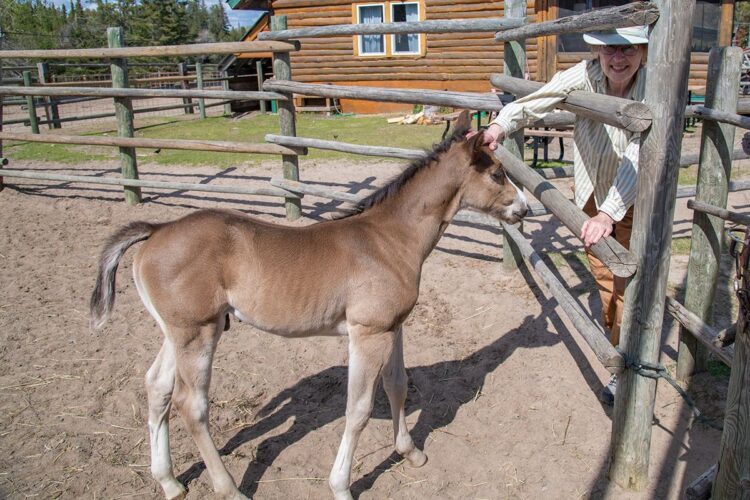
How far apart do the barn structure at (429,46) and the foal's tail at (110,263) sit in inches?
456

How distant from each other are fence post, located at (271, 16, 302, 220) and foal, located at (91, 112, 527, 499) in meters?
3.54

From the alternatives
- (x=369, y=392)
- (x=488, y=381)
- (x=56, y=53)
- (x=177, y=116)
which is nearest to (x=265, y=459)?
(x=369, y=392)

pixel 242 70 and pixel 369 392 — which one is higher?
pixel 242 70

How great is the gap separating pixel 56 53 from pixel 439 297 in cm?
525

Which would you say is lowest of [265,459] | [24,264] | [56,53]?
[265,459]

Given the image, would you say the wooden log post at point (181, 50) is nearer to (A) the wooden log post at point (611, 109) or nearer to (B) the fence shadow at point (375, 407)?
(B) the fence shadow at point (375, 407)

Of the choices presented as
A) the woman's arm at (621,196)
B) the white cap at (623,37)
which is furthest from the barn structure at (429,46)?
the woman's arm at (621,196)

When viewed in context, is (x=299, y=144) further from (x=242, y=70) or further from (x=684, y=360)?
(x=242, y=70)

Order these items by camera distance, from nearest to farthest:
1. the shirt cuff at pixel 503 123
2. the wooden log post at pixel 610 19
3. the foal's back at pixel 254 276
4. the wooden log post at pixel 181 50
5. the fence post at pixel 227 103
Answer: the wooden log post at pixel 610 19 → the foal's back at pixel 254 276 → the shirt cuff at pixel 503 123 → the wooden log post at pixel 181 50 → the fence post at pixel 227 103

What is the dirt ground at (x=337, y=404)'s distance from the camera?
2930mm

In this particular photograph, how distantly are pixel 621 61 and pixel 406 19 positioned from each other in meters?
13.5

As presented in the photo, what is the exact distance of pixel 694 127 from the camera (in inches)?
461

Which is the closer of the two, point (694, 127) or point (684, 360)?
point (684, 360)

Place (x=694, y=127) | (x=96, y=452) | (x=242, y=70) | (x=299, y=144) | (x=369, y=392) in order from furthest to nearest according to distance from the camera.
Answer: (x=242, y=70), (x=694, y=127), (x=299, y=144), (x=96, y=452), (x=369, y=392)
